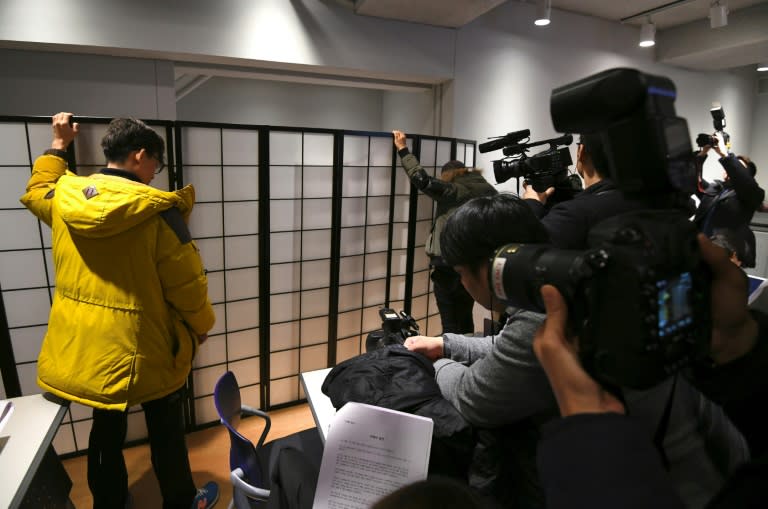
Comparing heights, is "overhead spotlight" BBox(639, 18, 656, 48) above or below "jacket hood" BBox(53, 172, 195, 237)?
above

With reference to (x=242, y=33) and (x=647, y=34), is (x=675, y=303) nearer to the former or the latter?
(x=242, y=33)

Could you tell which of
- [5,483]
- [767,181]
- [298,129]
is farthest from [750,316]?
[767,181]

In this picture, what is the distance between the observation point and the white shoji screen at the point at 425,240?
3.02 meters

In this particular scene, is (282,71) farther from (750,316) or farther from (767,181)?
(767,181)

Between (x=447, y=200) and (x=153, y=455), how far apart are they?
1.94m

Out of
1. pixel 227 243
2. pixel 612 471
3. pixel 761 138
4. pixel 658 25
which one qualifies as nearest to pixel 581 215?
pixel 612 471

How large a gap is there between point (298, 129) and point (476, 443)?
1.95 m

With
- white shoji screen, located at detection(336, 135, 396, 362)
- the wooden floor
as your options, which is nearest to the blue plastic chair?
the wooden floor

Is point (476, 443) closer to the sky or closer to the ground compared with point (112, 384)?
closer to the sky

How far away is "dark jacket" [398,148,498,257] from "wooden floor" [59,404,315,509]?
1414 millimetres

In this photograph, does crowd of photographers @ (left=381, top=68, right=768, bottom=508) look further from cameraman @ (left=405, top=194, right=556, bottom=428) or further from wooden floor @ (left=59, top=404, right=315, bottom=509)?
wooden floor @ (left=59, top=404, right=315, bottom=509)

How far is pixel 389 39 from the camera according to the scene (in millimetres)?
3146

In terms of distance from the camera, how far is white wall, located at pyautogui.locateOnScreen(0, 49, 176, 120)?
2.41m

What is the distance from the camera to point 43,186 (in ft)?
5.57
